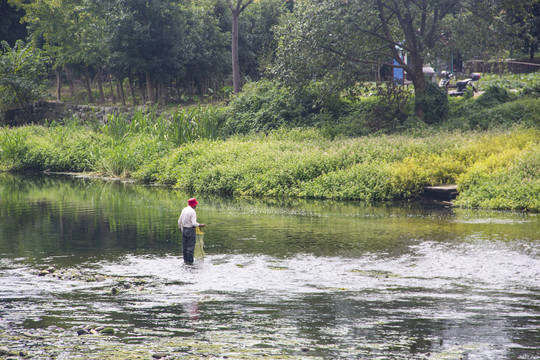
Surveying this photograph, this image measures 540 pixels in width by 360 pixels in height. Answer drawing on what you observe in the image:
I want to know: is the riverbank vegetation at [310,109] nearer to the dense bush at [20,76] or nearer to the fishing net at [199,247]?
the dense bush at [20,76]

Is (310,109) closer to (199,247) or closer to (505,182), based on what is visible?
(505,182)

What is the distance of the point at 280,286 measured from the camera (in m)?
10.8

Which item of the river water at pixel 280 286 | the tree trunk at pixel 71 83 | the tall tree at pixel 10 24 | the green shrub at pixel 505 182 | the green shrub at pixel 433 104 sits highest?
the tall tree at pixel 10 24

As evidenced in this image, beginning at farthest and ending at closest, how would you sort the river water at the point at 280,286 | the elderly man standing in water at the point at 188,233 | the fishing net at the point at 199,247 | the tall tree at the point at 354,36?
the tall tree at the point at 354,36, the fishing net at the point at 199,247, the elderly man standing in water at the point at 188,233, the river water at the point at 280,286

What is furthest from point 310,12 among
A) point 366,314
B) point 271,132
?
point 366,314

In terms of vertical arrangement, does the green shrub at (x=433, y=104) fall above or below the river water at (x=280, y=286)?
above

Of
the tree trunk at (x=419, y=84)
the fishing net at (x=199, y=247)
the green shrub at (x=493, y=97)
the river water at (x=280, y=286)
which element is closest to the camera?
the river water at (x=280, y=286)

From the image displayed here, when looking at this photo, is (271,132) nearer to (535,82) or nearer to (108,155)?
(108,155)

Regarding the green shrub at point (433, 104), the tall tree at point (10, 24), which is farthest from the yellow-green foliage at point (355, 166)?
the tall tree at point (10, 24)

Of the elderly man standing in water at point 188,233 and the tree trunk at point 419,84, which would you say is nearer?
the elderly man standing in water at point 188,233

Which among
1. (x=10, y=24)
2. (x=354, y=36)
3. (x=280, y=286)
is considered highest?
(x=10, y=24)

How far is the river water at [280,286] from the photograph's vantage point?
791 cm

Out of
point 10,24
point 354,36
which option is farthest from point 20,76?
point 354,36

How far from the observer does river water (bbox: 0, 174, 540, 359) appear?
25.9ft
